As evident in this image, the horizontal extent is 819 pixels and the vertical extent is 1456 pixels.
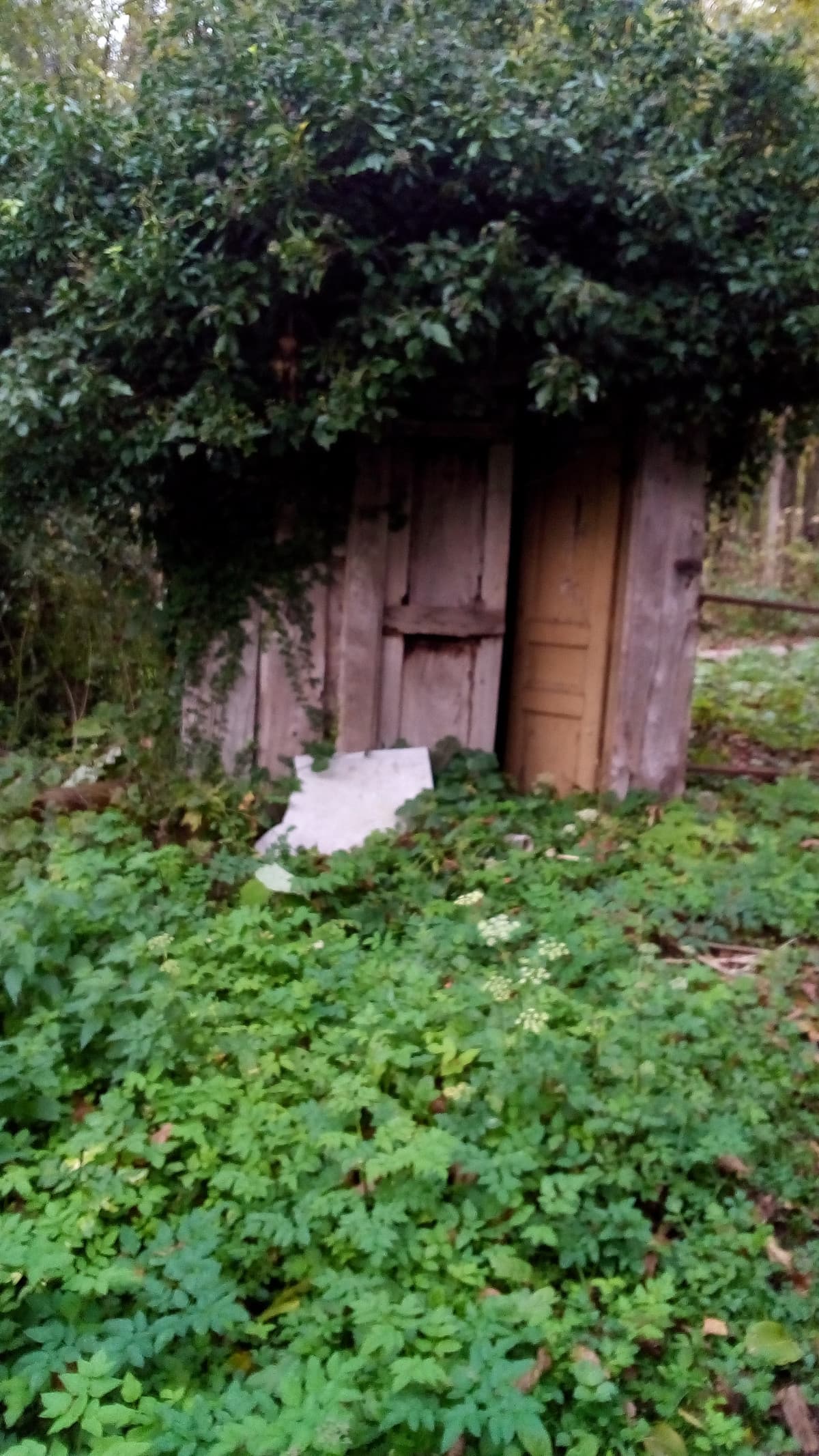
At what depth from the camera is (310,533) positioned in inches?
221

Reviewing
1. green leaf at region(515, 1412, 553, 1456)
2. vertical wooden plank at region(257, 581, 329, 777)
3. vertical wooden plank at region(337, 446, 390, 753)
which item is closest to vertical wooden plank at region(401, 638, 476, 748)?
vertical wooden plank at region(337, 446, 390, 753)

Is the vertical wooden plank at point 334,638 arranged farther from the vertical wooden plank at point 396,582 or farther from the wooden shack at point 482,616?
the vertical wooden plank at point 396,582

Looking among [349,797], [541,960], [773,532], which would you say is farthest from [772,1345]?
[773,532]

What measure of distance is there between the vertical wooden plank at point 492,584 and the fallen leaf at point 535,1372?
3603 millimetres

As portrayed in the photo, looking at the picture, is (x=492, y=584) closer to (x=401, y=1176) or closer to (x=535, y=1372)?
(x=401, y=1176)

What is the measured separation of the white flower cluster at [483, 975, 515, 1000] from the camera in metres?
3.30

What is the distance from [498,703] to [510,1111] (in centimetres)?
360

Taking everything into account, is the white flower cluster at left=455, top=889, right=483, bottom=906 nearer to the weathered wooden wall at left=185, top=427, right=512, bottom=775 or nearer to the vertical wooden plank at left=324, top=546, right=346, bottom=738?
→ the weathered wooden wall at left=185, top=427, right=512, bottom=775

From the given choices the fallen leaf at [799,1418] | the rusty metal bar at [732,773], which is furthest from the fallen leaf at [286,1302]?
the rusty metal bar at [732,773]

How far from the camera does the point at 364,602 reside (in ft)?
18.3

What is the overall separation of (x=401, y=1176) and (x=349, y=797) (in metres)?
2.75

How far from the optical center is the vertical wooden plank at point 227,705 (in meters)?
5.70

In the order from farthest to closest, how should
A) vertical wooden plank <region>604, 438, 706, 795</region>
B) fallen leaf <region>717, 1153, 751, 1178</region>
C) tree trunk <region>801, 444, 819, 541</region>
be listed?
1. tree trunk <region>801, 444, 819, 541</region>
2. vertical wooden plank <region>604, 438, 706, 795</region>
3. fallen leaf <region>717, 1153, 751, 1178</region>

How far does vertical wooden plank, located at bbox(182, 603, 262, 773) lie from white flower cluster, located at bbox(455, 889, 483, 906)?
6.31 ft
